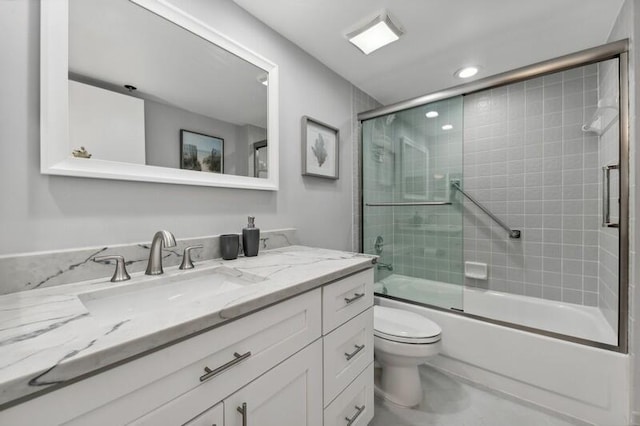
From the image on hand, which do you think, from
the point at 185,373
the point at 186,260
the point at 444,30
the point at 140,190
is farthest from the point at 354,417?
the point at 444,30

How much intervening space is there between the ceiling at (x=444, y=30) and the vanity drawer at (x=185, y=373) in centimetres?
153

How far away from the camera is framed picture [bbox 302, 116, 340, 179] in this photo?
1690mm

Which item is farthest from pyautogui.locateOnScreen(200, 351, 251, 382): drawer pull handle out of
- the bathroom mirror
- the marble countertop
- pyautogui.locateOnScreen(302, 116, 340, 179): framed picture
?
pyautogui.locateOnScreen(302, 116, 340, 179): framed picture

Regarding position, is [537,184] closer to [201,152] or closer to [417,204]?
[417,204]

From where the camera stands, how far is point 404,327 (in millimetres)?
1585

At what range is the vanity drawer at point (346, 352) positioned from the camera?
96 centimetres

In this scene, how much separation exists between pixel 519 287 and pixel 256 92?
8.45ft

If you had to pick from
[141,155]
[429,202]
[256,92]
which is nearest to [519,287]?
[429,202]

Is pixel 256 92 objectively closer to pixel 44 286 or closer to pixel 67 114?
pixel 67 114

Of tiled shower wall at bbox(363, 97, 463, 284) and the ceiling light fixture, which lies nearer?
the ceiling light fixture

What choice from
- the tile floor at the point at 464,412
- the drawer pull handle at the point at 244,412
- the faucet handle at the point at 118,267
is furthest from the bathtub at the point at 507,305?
the faucet handle at the point at 118,267

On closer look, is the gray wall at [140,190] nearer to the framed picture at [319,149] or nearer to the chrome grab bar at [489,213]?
the framed picture at [319,149]

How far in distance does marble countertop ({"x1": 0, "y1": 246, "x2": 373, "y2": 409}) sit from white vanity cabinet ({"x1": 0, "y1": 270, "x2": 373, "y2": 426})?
0.11 feet

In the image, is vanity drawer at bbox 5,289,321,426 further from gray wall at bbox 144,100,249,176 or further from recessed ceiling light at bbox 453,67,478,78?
recessed ceiling light at bbox 453,67,478,78
